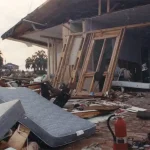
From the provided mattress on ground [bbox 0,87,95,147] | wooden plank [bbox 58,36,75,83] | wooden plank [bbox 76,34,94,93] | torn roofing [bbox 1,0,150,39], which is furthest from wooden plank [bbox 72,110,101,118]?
torn roofing [bbox 1,0,150,39]

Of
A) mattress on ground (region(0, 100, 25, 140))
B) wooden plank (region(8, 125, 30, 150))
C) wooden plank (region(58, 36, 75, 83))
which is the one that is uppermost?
wooden plank (region(58, 36, 75, 83))

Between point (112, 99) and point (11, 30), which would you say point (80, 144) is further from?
point (11, 30)

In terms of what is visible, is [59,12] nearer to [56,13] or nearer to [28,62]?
[56,13]

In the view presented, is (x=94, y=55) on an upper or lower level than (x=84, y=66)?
upper

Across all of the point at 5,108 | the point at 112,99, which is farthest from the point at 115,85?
the point at 5,108

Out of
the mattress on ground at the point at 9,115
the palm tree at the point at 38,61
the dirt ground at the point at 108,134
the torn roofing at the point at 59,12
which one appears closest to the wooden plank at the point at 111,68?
the torn roofing at the point at 59,12

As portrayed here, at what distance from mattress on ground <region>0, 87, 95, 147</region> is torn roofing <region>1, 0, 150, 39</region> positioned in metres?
6.36

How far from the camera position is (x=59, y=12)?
1116 centimetres

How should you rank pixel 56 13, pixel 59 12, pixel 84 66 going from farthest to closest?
pixel 56 13 < pixel 59 12 < pixel 84 66

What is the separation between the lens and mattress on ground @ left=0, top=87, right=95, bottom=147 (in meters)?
2.92

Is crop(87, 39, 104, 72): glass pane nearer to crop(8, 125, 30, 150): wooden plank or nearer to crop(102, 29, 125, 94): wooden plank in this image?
crop(102, 29, 125, 94): wooden plank

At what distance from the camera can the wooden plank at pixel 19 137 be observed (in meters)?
2.82

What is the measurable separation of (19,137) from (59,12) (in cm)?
896

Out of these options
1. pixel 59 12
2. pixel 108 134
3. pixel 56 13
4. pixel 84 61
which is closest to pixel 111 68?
pixel 84 61
